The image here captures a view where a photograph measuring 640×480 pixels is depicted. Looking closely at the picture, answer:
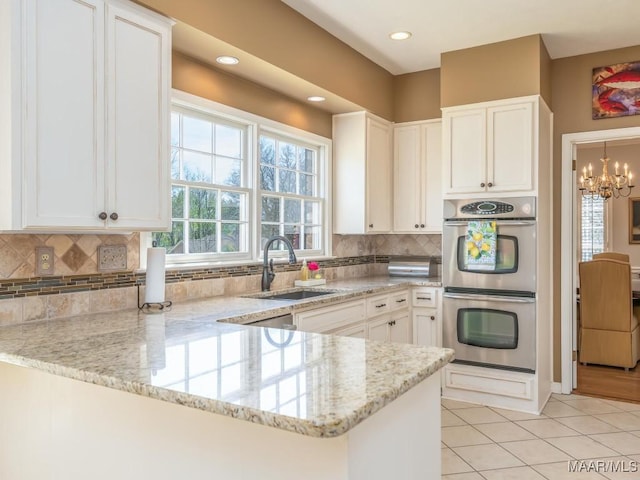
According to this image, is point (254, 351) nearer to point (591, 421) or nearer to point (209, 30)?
point (209, 30)

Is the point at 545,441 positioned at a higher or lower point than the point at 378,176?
lower

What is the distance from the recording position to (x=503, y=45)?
12.2 ft

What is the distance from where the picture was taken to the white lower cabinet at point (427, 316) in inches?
159

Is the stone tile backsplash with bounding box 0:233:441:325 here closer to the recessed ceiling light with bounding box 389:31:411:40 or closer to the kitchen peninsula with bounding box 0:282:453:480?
the kitchen peninsula with bounding box 0:282:453:480

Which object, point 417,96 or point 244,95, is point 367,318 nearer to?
point 244,95

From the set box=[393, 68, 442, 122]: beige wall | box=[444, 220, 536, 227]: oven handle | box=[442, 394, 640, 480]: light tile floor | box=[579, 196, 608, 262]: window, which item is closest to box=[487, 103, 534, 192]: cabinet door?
box=[444, 220, 536, 227]: oven handle

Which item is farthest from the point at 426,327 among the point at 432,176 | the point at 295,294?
the point at 432,176

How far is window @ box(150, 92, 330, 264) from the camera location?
9.73 ft

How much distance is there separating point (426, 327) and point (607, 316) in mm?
1832

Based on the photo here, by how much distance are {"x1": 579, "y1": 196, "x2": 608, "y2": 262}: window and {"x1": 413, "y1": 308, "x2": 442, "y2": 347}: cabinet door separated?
453 cm

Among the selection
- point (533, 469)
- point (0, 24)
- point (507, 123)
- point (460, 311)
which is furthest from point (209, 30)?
point (533, 469)

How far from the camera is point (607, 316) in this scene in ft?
14.9

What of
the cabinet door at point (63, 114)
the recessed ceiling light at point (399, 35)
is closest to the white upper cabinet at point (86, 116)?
the cabinet door at point (63, 114)

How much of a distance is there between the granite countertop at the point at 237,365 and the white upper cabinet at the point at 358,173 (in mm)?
2264
